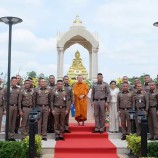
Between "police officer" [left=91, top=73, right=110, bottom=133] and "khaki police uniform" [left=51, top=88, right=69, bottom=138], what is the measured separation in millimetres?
957

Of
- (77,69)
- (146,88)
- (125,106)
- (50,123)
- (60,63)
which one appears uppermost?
(77,69)

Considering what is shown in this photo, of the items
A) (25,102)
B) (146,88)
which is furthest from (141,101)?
(25,102)

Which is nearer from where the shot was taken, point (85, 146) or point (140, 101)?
point (85, 146)

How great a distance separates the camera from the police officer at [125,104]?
8.92 meters

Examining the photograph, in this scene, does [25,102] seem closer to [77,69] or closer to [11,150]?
[11,150]

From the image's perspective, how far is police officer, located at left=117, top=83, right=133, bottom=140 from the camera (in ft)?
29.3

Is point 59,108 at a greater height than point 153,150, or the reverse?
point 59,108

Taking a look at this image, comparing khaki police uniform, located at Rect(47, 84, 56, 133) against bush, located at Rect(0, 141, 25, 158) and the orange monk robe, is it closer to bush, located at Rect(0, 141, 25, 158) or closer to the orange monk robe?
the orange monk robe

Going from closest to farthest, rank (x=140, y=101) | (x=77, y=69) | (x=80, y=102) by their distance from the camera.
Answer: (x=140, y=101) → (x=80, y=102) → (x=77, y=69)

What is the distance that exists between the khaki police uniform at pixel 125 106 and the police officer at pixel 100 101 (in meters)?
0.41

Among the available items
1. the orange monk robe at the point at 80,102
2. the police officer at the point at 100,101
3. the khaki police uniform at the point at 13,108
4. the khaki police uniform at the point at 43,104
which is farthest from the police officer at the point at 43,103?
the police officer at the point at 100,101

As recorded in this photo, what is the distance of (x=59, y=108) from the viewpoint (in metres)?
8.78

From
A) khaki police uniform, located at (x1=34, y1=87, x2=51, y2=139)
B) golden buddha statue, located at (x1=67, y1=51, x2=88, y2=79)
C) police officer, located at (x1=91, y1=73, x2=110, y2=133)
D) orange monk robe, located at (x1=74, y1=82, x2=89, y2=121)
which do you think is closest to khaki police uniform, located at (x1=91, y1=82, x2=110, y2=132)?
police officer, located at (x1=91, y1=73, x2=110, y2=133)

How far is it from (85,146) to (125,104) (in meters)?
1.77
